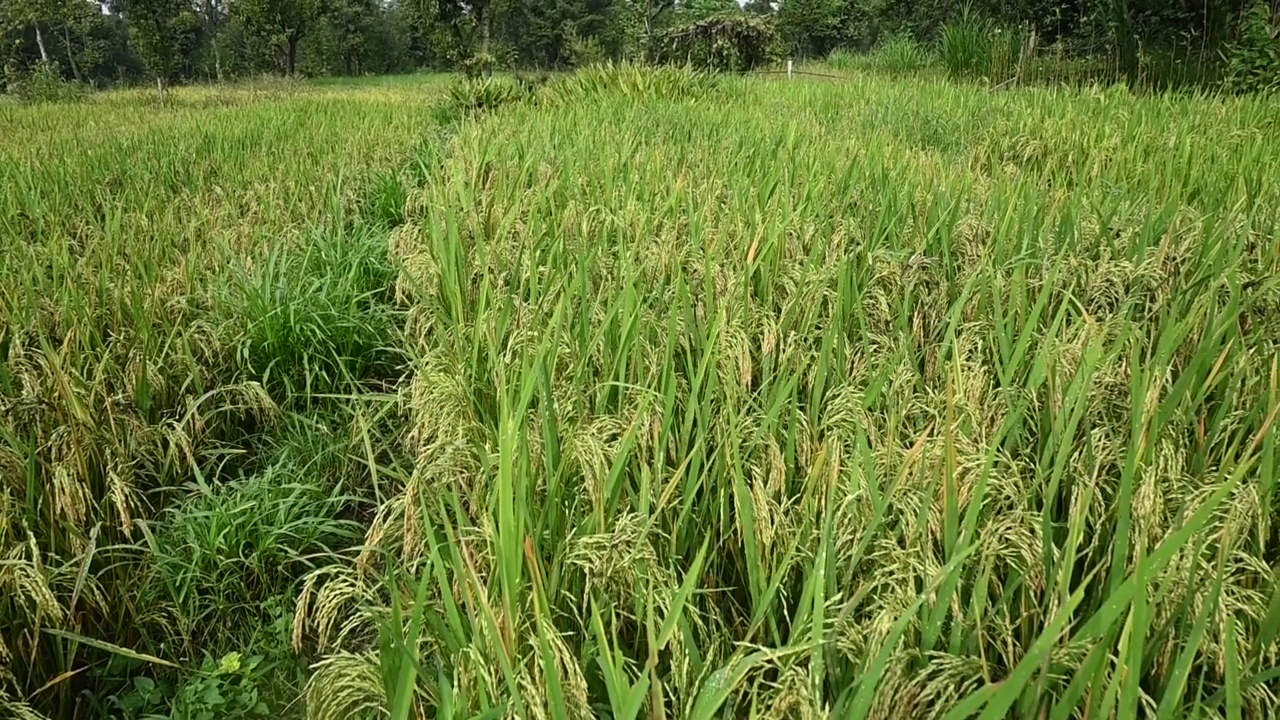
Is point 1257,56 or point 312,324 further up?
point 1257,56

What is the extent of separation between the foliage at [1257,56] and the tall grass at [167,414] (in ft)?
20.5

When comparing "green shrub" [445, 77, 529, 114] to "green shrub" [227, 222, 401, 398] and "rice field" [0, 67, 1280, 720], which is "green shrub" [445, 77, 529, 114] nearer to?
"rice field" [0, 67, 1280, 720]

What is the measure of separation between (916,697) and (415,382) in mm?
1392

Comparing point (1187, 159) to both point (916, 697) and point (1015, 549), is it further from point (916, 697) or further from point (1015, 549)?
point (916, 697)

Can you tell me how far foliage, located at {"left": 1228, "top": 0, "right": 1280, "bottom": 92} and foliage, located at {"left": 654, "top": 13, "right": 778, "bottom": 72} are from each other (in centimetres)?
663

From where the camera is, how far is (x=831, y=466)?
1.26m

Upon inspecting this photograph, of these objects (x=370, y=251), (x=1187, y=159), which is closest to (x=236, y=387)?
(x=370, y=251)

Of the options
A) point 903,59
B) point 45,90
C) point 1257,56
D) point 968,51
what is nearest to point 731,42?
point 903,59

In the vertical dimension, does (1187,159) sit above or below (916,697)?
above

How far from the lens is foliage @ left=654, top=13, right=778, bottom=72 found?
11.7m

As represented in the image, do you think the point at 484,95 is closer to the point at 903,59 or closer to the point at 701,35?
the point at 701,35

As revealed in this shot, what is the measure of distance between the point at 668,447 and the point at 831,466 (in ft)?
1.13

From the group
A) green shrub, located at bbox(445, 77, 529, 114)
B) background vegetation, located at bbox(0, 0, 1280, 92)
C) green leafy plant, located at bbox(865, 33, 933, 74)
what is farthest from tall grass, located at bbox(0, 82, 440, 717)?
green leafy plant, located at bbox(865, 33, 933, 74)

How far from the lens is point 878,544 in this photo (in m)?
1.17
